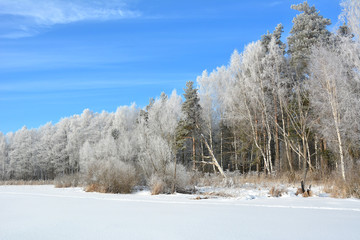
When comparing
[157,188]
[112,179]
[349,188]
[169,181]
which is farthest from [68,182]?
[349,188]

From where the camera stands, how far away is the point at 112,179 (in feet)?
49.1

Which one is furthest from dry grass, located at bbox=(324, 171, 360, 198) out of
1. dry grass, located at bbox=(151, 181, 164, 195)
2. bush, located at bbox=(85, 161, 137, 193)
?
bush, located at bbox=(85, 161, 137, 193)

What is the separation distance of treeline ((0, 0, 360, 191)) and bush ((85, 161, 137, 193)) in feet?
0.40

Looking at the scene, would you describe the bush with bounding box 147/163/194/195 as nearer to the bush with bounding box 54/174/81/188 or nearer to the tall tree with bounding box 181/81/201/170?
the tall tree with bounding box 181/81/201/170

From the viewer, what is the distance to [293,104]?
20.6 m

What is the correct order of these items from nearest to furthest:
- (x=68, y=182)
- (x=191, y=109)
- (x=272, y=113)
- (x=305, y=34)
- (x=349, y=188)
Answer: (x=349, y=188) < (x=305, y=34) < (x=68, y=182) < (x=191, y=109) < (x=272, y=113)

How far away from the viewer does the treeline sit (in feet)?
50.2

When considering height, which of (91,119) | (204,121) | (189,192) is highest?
(91,119)

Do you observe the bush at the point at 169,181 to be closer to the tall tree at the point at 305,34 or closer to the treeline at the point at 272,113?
the treeline at the point at 272,113

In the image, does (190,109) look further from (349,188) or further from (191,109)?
(349,188)

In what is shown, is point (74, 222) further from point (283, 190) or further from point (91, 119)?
point (91, 119)

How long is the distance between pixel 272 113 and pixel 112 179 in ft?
49.4

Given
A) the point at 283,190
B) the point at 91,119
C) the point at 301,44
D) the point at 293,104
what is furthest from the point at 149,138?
the point at 91,119

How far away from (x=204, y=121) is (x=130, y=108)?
2304cm
